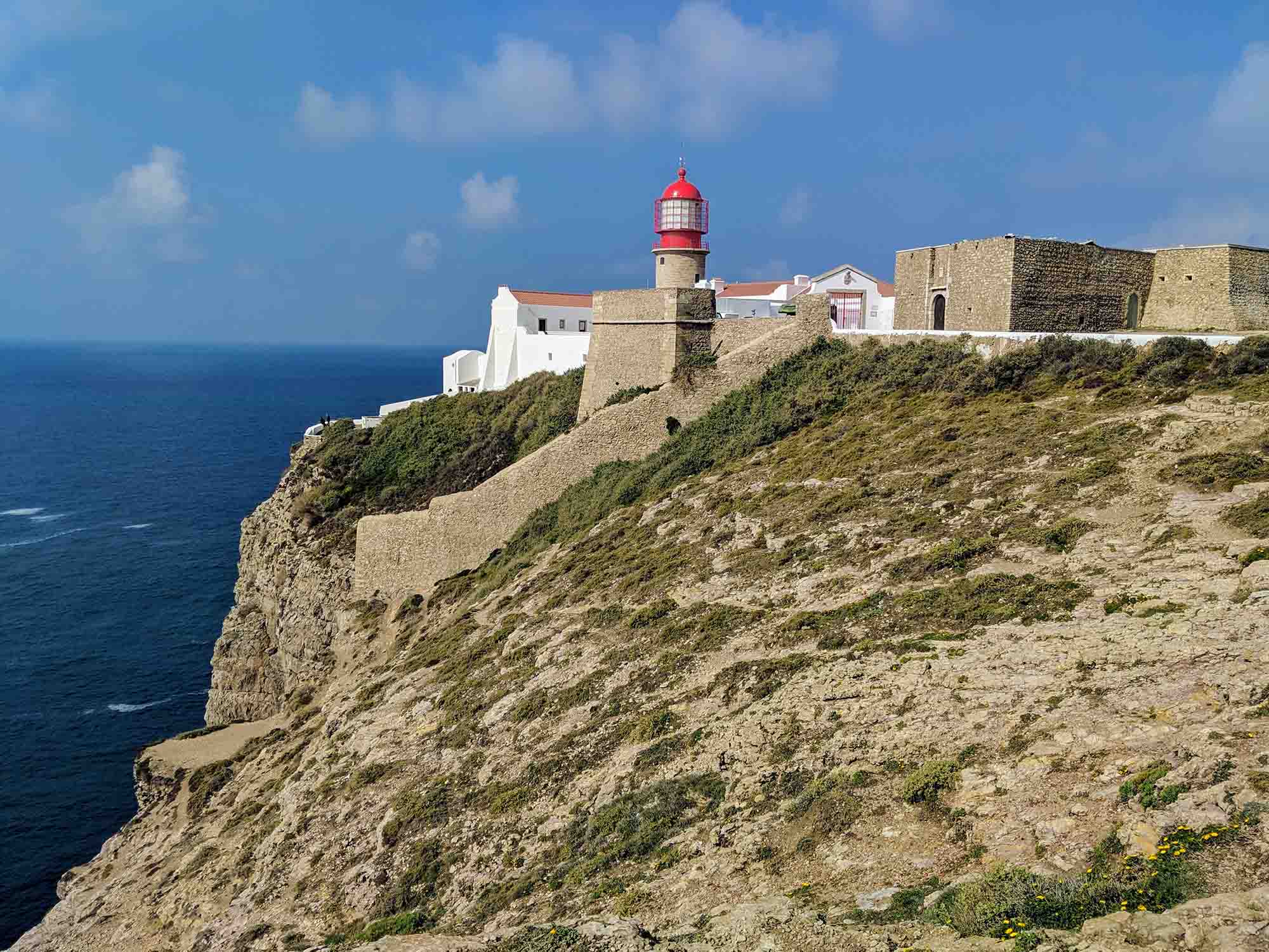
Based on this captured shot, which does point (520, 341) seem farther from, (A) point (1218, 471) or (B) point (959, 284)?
(A) point (1218, 471)

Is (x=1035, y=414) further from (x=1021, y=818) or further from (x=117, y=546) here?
(x=117, y=546)

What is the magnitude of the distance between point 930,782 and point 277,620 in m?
27.9

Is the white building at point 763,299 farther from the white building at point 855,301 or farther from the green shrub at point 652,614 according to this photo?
the green shrub at point 652,614

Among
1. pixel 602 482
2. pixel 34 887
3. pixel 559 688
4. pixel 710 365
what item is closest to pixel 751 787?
pixel 559 688

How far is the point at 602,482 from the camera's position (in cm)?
2591

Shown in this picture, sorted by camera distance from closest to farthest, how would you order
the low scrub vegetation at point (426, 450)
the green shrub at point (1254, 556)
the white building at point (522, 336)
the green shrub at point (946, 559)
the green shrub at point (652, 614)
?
the green shrub at point (1254, 556), the green shrub at point (946, 559), the green shrub at point (652, 614), the low scrub vegetation at point (426, 450), the white building at point (522, 336)

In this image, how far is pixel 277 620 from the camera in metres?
31.5

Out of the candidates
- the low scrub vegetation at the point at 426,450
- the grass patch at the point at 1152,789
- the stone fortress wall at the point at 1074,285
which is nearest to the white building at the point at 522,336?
the low scrub vegetation at the point at 426,450

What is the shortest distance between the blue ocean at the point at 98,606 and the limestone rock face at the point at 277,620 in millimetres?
3315

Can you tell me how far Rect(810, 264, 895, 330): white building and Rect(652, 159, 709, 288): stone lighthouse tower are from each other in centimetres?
761

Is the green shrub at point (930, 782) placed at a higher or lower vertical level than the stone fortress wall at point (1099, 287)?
lower

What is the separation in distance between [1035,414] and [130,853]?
76.2ft

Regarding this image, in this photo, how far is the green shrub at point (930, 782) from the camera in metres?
8.67

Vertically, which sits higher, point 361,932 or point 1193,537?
point 1193,537
